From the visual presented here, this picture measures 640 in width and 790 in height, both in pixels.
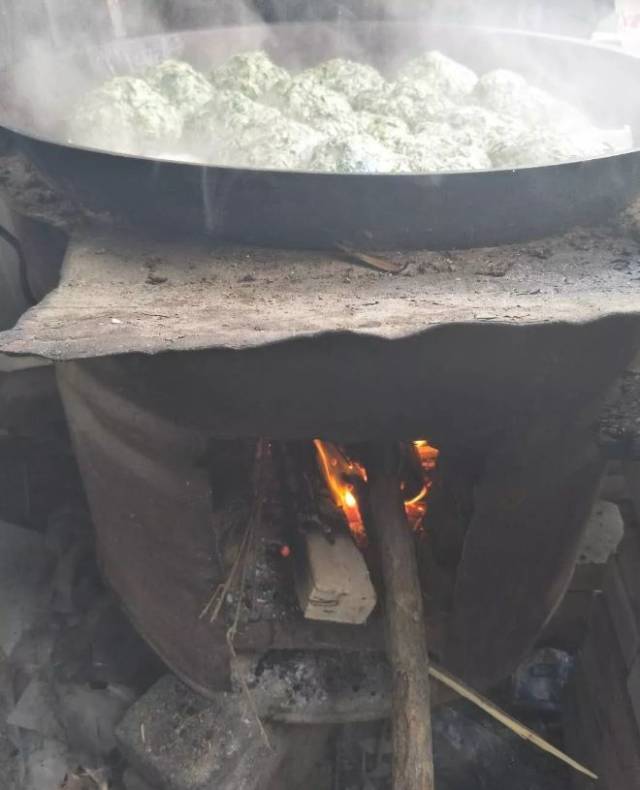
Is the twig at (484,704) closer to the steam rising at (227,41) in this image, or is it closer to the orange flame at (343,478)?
the orange flame at (343,478)

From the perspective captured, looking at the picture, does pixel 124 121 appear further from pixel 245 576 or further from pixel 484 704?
pixel 484 704

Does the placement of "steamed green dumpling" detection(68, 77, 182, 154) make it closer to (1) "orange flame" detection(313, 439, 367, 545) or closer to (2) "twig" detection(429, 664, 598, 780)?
(1) "orange flame" detection(313, 439, 367, 545)

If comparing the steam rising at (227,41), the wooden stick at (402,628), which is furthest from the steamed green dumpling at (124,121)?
the wooden stick at (402,628)

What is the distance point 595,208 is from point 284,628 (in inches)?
46.4

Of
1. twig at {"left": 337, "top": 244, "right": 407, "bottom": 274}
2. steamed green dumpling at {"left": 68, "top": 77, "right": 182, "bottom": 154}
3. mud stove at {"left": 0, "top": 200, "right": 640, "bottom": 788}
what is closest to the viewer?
mud stove at {"left": 0, "top": 200, "right": 640, "bottom": 788}

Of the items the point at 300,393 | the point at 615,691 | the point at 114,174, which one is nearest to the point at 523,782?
the point at 615,691

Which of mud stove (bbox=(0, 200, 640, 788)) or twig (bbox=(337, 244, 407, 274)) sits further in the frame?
twig (bbox=(337, 244, 407, 274))

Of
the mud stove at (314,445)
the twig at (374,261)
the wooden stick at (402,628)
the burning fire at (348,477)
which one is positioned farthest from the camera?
the burning fire at (348,477)

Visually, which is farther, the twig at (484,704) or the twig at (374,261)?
the twig at (484,704)

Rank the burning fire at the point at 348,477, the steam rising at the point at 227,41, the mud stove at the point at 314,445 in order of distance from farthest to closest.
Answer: the steam rising at the point at 227,41 → the burning fire at the point at 348,477 → the mud stove at the point at 314,445

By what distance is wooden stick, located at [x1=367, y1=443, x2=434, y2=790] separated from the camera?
149cm

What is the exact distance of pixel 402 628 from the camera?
1.60 meters

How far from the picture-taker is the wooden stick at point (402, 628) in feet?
4.88

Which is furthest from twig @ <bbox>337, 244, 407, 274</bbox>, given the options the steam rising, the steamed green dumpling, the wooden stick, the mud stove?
the steam rising
